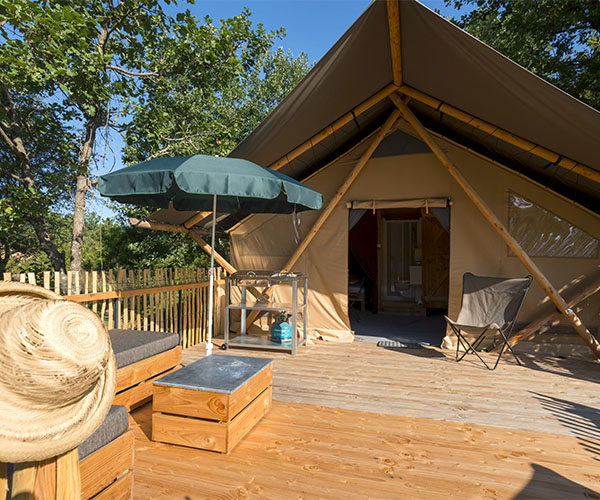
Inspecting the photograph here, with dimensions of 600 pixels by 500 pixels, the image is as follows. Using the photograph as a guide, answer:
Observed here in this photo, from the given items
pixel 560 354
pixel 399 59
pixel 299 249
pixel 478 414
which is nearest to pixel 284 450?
pixel 478 414

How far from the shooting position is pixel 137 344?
288 centimetres

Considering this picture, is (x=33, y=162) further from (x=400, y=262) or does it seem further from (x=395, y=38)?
(x=395, y=38)

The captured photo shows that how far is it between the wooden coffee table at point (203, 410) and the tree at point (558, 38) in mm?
8213

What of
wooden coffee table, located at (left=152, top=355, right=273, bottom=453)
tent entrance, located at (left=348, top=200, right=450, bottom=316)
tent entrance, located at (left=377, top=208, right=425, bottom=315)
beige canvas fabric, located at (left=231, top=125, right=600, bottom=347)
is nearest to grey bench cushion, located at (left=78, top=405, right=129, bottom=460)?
wooden coffee table, located at (left=152, top=355, right=273, bottom=453)

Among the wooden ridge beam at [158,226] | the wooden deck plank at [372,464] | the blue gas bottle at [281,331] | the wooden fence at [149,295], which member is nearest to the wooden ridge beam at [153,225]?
the wooden ridge beam at [158,226]

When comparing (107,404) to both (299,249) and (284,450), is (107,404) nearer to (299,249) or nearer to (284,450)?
(284,450)

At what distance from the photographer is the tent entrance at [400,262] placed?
8.37 m

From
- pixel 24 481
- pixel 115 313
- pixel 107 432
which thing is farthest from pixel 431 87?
pixel 24 481

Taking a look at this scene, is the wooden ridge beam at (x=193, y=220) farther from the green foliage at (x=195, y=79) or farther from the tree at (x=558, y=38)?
the tree at (x=558, y=38)

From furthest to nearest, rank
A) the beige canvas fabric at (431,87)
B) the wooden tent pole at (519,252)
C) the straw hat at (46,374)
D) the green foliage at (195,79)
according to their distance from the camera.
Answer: the green foliage at (195,79) → the wooden tent pole at (519,252) → the beige canvas fabric at (431,87) → the straw hat at (46,374)

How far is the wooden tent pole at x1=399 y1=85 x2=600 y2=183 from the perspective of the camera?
399 centimetres

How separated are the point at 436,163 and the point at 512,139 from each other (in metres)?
1.24

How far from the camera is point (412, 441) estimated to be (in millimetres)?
2480

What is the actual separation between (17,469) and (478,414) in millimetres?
3061
